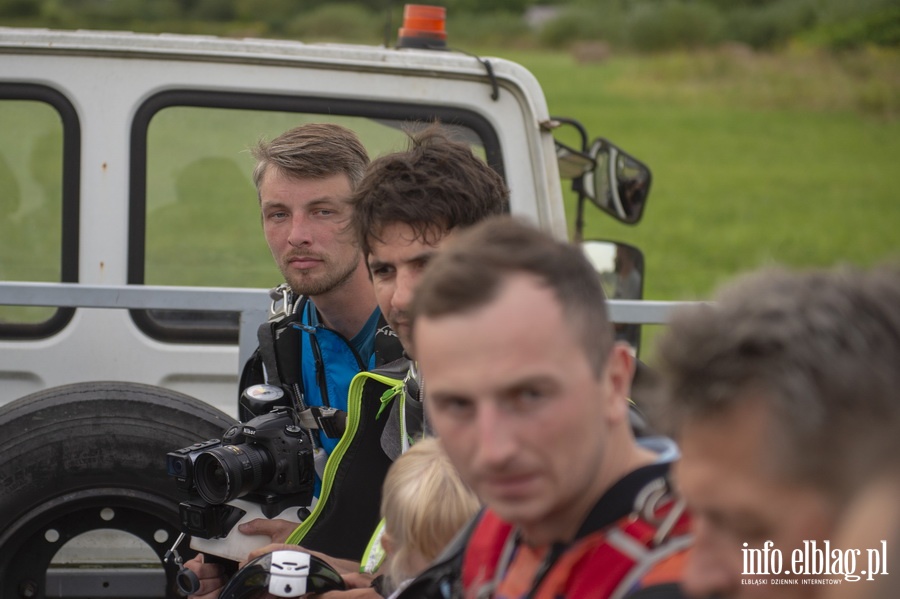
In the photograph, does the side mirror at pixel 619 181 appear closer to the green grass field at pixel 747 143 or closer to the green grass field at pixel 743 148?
the green grass field at pixel 743 148

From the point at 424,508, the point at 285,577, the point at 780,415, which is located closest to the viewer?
the point at 780,415

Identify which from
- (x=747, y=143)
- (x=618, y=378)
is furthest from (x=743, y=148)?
(x=618, y=378)

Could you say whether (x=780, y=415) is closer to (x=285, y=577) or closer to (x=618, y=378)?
(x=618, y=378)

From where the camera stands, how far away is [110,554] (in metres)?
3.16

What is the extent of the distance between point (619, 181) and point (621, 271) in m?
0.37

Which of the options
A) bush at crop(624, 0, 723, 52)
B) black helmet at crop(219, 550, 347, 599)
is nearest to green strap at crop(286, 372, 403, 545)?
black helmet at crop(219, 550, 347, 599)

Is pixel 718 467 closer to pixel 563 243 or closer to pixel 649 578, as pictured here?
pixel 649 578

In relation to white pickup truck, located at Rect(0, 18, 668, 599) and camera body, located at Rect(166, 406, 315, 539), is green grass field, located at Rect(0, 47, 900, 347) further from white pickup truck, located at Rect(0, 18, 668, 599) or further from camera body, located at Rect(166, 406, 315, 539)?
camera body, located at Rect(166, 406, 315, 539)

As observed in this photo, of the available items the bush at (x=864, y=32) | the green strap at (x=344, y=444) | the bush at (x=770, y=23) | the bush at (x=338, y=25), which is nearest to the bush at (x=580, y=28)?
the bush at (x=770, y=23)

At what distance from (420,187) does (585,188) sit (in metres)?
2.03

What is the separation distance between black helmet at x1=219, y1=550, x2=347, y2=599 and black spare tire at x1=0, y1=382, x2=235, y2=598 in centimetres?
79

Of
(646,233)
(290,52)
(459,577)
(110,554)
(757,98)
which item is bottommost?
(110,554)

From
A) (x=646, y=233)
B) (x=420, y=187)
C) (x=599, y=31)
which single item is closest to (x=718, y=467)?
(x=420, y=187)

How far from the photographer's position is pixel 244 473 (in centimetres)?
240
